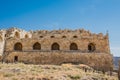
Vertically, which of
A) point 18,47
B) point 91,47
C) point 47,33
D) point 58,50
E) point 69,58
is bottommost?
point 69,58

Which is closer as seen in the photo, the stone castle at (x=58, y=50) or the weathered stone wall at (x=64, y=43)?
the stone castle at (x=58, y=50)

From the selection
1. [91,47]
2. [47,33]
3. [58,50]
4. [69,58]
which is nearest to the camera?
[69,58]

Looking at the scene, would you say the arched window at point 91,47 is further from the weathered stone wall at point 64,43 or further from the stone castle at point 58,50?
the weathered stone wall at point 64,43

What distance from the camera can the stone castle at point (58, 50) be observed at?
34.1 meters

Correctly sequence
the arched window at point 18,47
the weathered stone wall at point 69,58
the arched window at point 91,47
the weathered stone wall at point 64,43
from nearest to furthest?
the weathered stone wall at point 69,58 < the weathered stone wall at point 64,43 < the arched window at point 91,47 < the arched window at point 18,47

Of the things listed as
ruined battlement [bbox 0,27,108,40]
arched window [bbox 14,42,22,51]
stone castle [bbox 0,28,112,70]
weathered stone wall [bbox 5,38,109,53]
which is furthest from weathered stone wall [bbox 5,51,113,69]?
ruined battlement [bbox 0,27,108,40]

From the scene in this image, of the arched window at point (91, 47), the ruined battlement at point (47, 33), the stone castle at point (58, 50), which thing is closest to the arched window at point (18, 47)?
the stone castle at point (58, 50)

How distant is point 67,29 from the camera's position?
4675 centimetres

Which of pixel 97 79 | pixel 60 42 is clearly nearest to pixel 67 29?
pixel 60 42

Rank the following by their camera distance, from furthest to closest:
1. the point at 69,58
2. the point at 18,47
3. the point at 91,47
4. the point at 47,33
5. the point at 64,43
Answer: the point at 47,33, the point at 18,47, the point at 91,47, the point at 64,43, the point at 69,58

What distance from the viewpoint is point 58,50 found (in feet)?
114

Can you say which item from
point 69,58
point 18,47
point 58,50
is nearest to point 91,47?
point 69,58

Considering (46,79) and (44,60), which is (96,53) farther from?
(46,79)

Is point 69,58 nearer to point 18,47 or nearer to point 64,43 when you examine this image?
point 64,43
